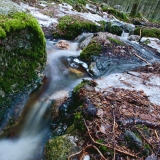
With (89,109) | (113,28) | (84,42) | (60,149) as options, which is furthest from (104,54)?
(60,149)

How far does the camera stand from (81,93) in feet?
13.3

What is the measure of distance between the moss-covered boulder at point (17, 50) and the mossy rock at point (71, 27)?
359 centimetres

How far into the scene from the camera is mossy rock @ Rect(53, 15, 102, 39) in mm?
7812

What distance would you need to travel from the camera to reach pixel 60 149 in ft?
9.84

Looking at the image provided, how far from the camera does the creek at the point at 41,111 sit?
11.3 feet

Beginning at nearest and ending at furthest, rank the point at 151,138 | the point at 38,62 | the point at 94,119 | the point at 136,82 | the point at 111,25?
the point at 151,138, the point at 94,119, the point at 38,62, the point at 136,82, the point at 111,25

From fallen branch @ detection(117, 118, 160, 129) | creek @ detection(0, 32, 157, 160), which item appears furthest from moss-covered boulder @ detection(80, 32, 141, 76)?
fallen branch @ detection(117, 118, 160, 129)

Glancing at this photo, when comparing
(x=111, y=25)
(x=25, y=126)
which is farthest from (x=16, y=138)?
(x=111, y=25)

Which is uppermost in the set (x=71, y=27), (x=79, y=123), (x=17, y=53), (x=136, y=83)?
(x=17, y=53)

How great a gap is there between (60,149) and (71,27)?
20.4ft

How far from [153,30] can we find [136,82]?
6.38 metres

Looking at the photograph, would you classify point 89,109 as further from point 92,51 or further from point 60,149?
point 92,51

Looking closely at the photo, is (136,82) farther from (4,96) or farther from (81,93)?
(4,96)

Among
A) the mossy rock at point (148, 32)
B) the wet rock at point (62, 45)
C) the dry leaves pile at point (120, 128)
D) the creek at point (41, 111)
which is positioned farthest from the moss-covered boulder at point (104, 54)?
the mossy rock at point (148, 32)
